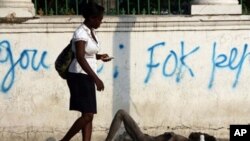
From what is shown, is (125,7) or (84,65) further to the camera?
(125,7)

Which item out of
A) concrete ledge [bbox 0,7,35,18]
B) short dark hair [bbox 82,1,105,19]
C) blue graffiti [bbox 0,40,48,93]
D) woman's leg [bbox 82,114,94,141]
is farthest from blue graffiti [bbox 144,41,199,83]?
woman's leg [bbox 82,114,94,141]

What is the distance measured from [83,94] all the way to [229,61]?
2.83 m

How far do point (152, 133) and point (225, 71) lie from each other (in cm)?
126

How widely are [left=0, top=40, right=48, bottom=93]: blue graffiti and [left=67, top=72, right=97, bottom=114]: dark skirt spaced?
1850mm

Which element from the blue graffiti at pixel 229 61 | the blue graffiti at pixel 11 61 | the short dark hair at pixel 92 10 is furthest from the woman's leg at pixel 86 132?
the blue graffiti at pixel 229 61

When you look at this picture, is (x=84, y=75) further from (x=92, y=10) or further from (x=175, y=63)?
(x=175, y=63)

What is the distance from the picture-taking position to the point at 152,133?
29.2 feet

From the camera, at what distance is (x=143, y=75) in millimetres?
8867

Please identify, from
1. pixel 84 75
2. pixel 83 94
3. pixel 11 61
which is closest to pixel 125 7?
pixel 11 61

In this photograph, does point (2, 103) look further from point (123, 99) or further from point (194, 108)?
point (194, 108)

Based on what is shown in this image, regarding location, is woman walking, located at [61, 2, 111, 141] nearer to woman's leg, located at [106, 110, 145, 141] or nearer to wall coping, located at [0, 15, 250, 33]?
woman's leg, located at [106, 110, 145, 141]

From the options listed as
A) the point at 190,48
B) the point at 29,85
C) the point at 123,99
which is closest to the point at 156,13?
the point at 190,48

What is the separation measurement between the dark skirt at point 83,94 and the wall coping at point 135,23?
6.12 feet

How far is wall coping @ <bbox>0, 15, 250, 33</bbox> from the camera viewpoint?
8594 millimetres
